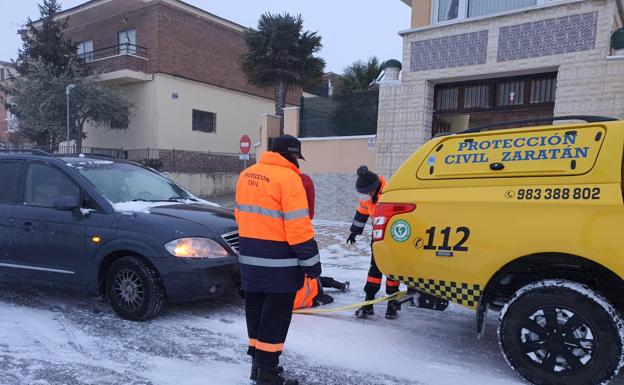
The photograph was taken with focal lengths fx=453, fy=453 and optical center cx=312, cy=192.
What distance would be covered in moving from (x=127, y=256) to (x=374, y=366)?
2.58 m

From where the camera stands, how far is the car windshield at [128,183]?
4.82 metres

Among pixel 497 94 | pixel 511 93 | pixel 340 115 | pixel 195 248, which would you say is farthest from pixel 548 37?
pixel 195 248

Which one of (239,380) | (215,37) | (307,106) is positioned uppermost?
(215,37)

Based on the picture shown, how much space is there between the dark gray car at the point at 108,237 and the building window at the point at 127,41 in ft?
58.8

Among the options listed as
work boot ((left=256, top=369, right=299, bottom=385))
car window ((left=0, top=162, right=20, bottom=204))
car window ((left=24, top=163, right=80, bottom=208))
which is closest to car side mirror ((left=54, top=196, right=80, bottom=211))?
car window ((left=24, top=163, right=80, bottom=208))

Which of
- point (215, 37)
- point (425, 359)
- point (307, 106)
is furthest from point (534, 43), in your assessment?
point (215, 37)

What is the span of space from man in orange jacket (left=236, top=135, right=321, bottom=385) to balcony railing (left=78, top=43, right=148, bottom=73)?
64.5 ft

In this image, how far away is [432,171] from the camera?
12.2 ft

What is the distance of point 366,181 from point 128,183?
269 cm

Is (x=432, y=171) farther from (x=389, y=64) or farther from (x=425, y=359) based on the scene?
(x=389, y=64)

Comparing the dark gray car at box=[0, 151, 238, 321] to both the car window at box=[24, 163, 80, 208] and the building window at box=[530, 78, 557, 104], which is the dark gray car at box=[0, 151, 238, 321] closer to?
the car window at box=[24, 163, 80, 208]

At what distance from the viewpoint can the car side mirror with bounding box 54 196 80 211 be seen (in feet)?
14.6

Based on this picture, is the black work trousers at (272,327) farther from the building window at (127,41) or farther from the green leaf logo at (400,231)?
the building window at (127,41)

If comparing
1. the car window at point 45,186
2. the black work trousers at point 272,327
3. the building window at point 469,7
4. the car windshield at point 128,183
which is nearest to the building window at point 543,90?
the building window at point 469,7
